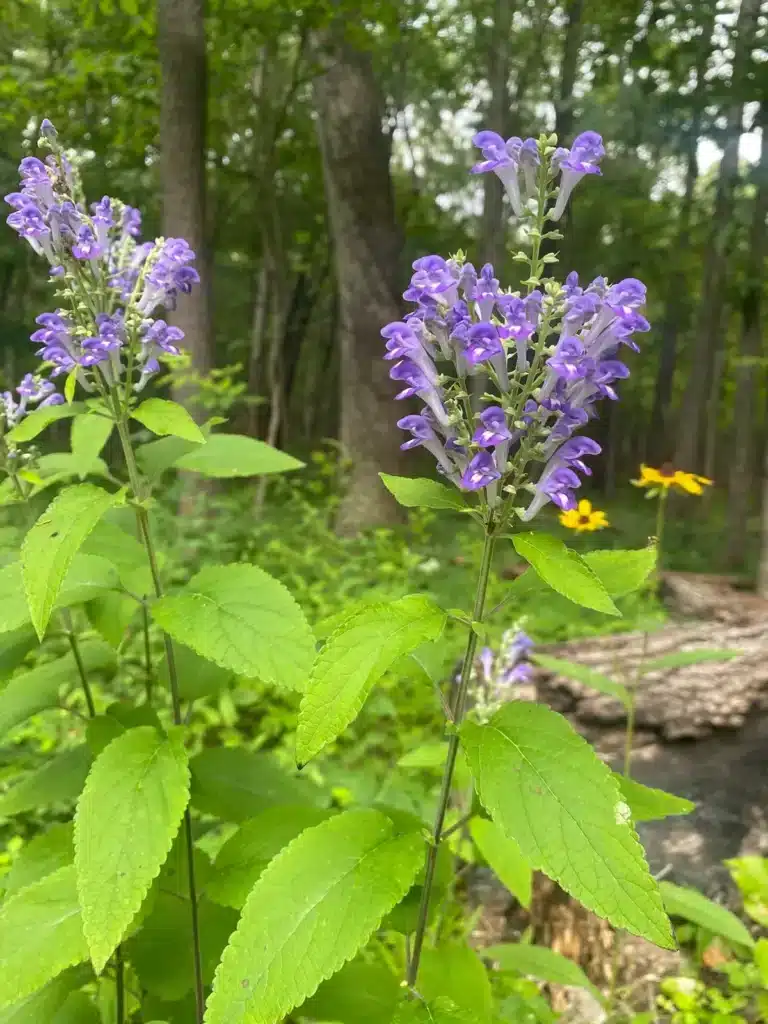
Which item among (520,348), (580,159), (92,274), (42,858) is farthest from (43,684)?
(580,159)

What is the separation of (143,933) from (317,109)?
7.63 m

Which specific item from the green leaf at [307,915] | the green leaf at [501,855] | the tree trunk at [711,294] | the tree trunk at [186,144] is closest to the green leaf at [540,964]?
the green leaf at [501,855]

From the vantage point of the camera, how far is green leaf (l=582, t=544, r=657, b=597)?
1349 millimetres

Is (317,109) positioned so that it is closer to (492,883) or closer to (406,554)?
(406,554)

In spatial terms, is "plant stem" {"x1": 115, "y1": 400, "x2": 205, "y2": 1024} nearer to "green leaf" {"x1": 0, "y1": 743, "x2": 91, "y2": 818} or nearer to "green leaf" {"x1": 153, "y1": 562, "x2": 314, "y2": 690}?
"green leaf" {"x1": 153, "y1": 562, "x2": 314, "y2": 690}

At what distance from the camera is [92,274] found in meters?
1.58

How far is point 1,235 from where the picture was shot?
32.6 feet

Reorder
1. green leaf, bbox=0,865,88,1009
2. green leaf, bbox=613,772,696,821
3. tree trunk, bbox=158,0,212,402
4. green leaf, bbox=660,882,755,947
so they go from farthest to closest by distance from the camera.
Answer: tree trunk, bbox=158,0,212,402
green leaf, bbox=660,882,755,947
green leaf, bbox=613,772,696,821
green leaf, bbox=0,865,88,1009

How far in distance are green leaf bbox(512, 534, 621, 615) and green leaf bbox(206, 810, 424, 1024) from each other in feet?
1.75

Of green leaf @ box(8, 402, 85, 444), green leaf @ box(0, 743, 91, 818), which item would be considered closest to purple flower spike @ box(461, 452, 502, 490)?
green leaf @ box(8, 402, 85, 444)

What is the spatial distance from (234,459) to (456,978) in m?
1.28

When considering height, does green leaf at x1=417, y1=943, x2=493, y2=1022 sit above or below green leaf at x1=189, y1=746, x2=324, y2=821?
below

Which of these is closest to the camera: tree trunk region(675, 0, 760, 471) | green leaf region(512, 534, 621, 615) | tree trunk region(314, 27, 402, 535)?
green leaf region(512, 534, 621, 615)

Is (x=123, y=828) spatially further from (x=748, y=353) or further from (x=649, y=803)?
(x=748, y=353)
